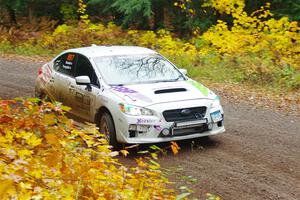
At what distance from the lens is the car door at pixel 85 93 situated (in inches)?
362

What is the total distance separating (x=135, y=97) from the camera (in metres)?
8.45

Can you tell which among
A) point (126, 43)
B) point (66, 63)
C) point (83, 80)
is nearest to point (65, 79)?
point (66, 63)

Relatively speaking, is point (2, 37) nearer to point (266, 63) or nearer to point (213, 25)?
point (213, 25)

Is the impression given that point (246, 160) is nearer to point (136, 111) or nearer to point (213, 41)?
point (136, 111)

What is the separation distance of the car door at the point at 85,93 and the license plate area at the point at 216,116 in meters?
2.13

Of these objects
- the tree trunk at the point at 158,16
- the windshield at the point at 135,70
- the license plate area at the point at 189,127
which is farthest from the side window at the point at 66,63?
the tree trunk at the point at 158,16

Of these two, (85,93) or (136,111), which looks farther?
(85,93)

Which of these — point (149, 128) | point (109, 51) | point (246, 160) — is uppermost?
point (109, 51)

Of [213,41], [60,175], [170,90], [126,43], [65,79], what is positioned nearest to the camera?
[60,175]

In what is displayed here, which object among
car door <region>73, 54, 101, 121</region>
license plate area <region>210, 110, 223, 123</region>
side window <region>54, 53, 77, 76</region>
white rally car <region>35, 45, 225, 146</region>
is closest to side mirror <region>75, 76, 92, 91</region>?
white rally car <region>35, 45, 225, 146</region>

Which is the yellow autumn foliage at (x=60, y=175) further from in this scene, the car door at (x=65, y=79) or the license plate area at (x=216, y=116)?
the car door at (x=65, y=79)

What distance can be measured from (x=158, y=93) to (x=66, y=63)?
2.94 meters

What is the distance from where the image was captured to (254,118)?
443 inches

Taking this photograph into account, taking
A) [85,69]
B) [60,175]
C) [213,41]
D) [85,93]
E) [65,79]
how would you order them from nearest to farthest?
[60,175] → [85,93] → [85,69] → [65,79] → [213,41]
